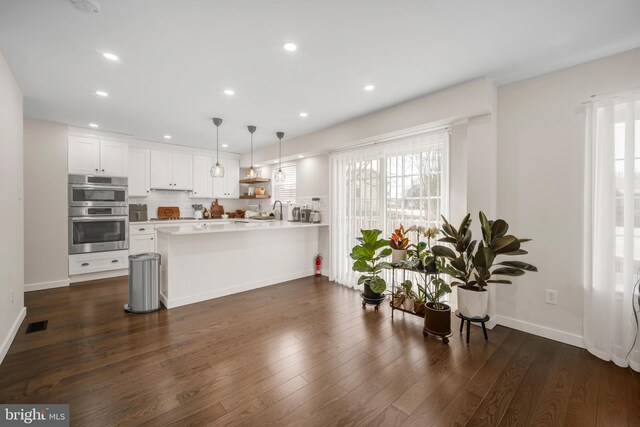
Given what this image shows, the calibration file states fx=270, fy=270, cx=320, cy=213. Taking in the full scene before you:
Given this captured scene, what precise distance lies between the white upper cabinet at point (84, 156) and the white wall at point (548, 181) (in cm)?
619

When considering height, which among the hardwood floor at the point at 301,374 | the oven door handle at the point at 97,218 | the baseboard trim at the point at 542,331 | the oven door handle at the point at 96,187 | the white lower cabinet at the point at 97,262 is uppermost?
the oven door handle at the point at 96,187

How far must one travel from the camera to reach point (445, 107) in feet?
9.85

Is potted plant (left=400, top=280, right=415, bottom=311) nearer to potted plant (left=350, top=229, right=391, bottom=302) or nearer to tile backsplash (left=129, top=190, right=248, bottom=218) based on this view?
potted plant (left=350, top=229, right=391, bottom=302)

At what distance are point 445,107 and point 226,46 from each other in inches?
90.9

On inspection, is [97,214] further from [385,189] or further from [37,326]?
[385,189]

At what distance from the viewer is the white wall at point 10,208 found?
2.36 m

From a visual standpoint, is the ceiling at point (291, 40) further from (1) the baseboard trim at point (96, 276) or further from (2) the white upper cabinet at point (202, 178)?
(1) the baseboard trim at point (96, 276)

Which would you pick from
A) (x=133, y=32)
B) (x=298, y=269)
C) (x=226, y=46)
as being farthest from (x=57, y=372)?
(x=298, y=269)

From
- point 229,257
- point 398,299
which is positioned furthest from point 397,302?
point 229,257

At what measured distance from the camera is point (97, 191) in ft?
15.6

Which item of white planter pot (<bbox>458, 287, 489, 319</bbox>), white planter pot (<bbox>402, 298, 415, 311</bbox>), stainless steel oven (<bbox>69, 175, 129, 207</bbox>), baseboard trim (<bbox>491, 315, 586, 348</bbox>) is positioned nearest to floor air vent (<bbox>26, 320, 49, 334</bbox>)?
stainless steel oven (<bbox>69, 175, 129, 207</bbox>)

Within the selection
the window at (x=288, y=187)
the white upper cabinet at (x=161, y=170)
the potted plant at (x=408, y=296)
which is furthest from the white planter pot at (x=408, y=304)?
the white upper cabinet at (x=161, y=170)

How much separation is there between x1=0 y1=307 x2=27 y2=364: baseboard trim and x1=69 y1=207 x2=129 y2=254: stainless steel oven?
5.19 ft

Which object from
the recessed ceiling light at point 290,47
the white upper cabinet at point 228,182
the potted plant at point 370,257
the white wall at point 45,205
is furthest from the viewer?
the white upper cabinet at point 228,182
